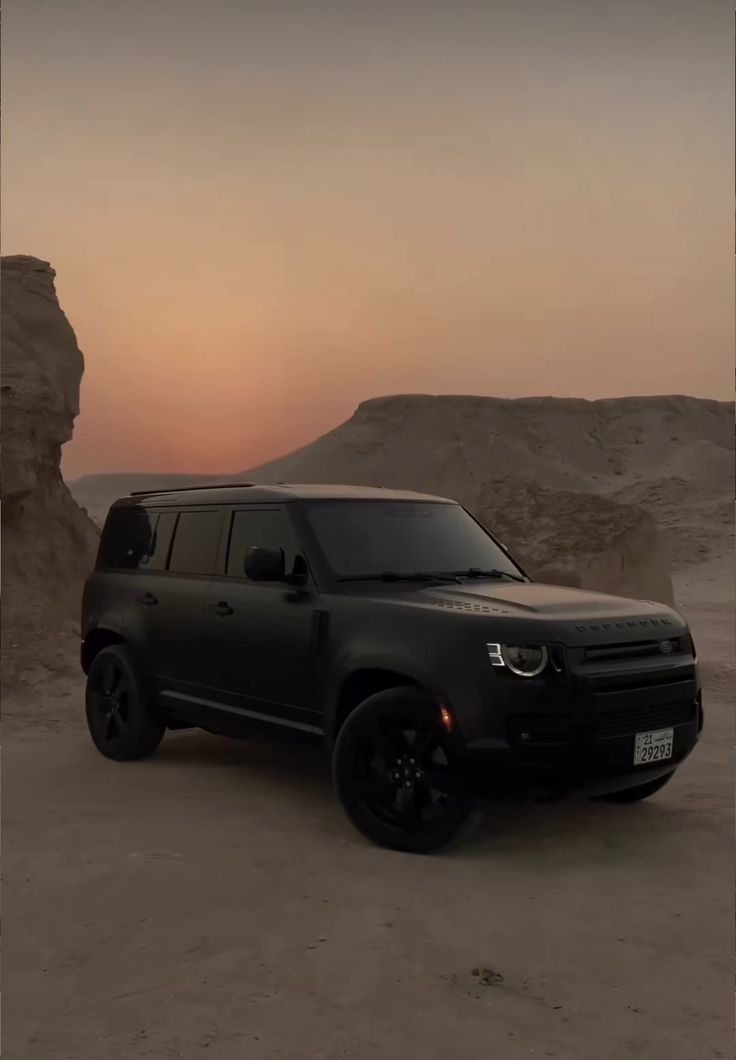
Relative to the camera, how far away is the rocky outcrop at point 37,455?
11.1 m

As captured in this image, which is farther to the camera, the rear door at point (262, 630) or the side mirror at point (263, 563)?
the rear door at point (262, 630)

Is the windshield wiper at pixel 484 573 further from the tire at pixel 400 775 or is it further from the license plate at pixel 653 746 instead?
the license plate at pixel 653 746

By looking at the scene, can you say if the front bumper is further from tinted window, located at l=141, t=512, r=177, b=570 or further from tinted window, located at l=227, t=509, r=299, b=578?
tinted window, located at l=141, t=512, r=177, b=570

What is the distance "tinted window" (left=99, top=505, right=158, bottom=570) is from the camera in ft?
24.6

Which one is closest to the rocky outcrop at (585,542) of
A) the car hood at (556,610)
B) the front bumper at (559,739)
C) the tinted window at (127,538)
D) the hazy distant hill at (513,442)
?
the tinted window at (127,538)

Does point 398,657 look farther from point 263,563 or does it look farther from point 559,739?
point 263,563

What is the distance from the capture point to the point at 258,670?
19.7 ft

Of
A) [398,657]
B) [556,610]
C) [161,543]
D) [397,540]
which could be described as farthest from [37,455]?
[556,610]

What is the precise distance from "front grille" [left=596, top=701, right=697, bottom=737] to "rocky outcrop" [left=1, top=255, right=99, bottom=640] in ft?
25.7

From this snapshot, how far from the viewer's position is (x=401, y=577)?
5715 millimetres

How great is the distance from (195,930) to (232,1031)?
88cm

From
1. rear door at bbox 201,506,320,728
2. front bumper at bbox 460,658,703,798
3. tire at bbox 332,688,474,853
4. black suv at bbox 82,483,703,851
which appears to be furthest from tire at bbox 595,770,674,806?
rear door at bbox 201,506,320,728

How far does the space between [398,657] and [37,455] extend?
7.71 m

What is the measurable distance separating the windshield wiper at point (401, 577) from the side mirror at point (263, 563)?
374mm
